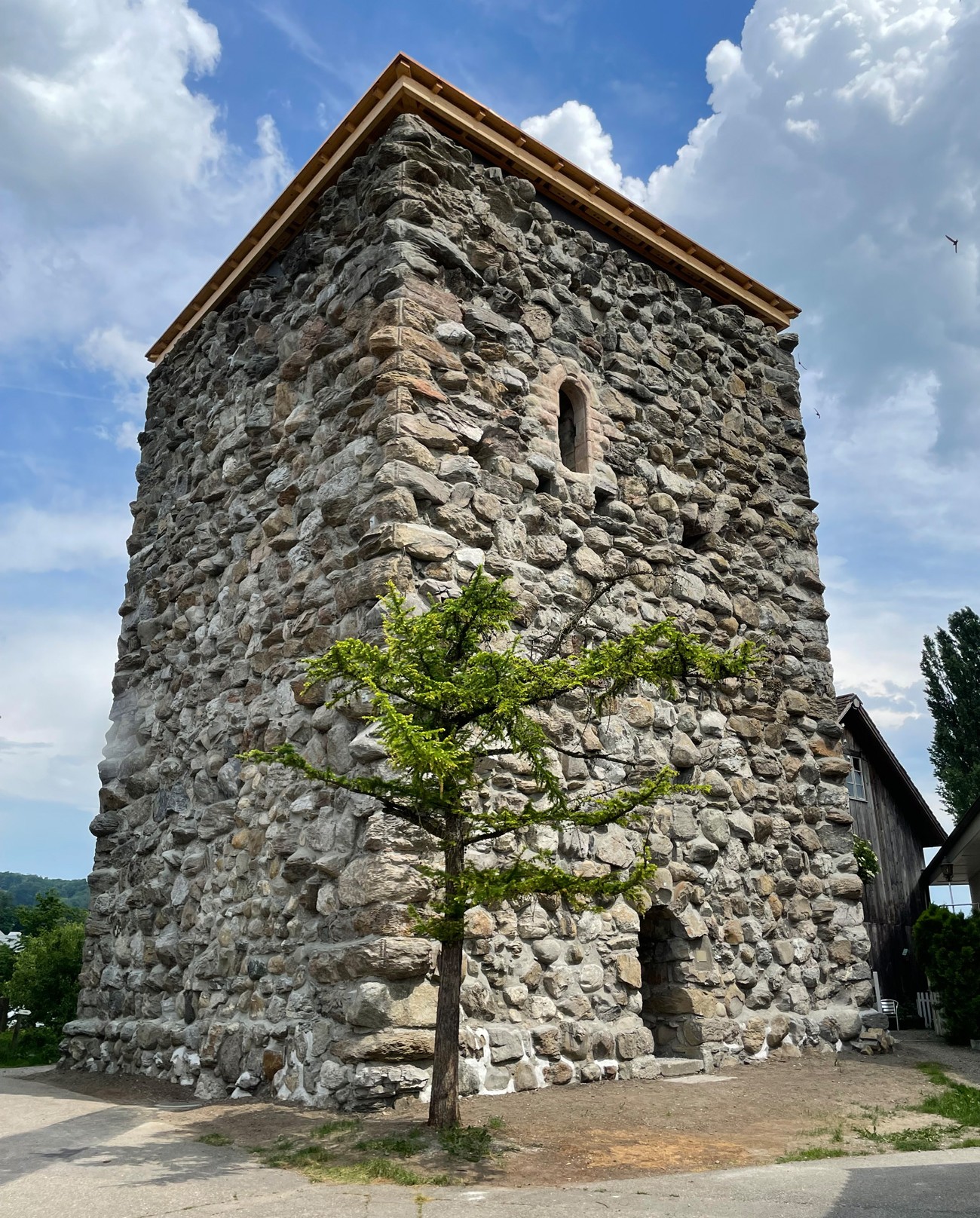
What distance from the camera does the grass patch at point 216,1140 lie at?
4685mm

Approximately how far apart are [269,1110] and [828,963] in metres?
5.02

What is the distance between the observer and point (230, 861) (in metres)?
6.97

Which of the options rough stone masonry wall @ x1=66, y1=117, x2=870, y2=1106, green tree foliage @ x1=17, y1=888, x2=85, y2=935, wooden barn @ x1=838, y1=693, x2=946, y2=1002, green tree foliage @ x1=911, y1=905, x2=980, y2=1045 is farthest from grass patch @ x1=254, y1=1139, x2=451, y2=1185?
wooden barn @ x1=838, y1=693, x2=946, y2=1002

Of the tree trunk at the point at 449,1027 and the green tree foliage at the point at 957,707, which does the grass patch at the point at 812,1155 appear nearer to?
the tree trunk at the point at 449,1027

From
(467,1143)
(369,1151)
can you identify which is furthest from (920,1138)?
(369,1151)

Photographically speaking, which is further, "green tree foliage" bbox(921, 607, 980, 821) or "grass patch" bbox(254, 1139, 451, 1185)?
"green tree foliage" bbox(921, 607, 980, 821)

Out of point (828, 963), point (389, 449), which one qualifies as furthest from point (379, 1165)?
point (828, 963)

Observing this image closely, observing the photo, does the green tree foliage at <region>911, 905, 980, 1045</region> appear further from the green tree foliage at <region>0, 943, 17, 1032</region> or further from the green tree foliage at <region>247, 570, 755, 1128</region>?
the green tree foliage at <region>0, 943, 17, 1032</region>

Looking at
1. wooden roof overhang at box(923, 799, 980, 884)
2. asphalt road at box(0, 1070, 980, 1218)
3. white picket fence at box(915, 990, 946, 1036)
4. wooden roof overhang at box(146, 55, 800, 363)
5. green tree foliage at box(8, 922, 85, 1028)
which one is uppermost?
wooden roof overhang at box(146, 55, 800, 363)

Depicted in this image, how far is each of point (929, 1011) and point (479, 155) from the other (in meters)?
13.0

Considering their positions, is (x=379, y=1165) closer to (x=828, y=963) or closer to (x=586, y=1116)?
(x=586, y=1116)

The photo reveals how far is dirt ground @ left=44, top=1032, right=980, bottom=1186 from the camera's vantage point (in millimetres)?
4324

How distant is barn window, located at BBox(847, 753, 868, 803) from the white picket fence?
304cm

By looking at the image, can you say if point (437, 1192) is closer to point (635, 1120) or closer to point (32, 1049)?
point (635, 1120)
